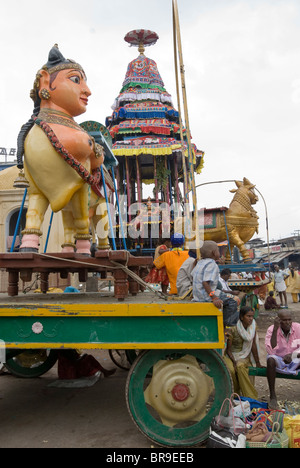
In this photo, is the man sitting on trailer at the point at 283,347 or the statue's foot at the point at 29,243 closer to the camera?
the man sitting on trailer at the point at 283,347

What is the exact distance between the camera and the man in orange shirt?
4.34 metres

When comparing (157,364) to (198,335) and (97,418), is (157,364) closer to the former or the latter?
(198,335)

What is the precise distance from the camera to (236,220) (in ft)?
32.7

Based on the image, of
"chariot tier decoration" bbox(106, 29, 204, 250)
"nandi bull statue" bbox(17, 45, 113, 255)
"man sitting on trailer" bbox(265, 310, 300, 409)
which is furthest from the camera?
"chariot tier decoration" bbox(106, 29, 204, 250)

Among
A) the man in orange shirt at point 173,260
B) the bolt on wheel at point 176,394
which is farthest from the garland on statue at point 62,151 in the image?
the bolt on wheel at point 176,394

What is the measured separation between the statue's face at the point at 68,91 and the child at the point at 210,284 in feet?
7.96

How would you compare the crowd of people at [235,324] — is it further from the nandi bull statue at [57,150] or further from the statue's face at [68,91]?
the statue's face at [68,91]

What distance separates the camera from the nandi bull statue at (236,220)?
32.7 feet

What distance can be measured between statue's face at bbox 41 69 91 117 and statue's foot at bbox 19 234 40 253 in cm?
159

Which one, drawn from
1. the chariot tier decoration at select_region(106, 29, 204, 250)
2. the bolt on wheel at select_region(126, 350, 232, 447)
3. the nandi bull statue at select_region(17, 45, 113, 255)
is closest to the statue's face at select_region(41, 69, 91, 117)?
the nandi bull statue at select_region(17, 45, 113, 255)

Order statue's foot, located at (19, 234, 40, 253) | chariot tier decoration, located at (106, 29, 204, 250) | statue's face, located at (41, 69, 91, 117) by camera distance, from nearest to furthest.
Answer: statue's foot, located at (19, 234, 40, 253) < statue's face, located at (41, 69, 91, 117) < chariot tier decoration, located at (106, 29, 204, 250)

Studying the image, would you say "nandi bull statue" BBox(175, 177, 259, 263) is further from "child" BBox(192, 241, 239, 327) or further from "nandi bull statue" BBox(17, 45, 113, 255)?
"child" BBox(192, 241, 239, 327)

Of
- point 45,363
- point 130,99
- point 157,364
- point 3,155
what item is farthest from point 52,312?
point 3,155

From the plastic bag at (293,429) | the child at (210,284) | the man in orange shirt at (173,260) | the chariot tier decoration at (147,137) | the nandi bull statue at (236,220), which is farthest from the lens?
the chariot tier decoration at (147,137)
